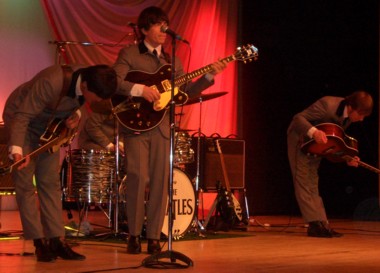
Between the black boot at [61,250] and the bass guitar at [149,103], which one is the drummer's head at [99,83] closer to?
the bass guitar at [149,103]

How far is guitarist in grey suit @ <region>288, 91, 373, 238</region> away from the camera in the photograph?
265 inches

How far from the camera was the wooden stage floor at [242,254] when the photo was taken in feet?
15.1

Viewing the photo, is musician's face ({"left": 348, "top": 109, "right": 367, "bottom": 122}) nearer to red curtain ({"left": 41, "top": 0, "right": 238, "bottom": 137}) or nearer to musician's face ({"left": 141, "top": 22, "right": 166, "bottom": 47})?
red curtain ({"left": 41, "top": 0, "right": 238, "bottom": 137})

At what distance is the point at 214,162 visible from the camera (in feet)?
26.7

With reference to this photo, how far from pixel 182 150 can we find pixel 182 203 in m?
0.50

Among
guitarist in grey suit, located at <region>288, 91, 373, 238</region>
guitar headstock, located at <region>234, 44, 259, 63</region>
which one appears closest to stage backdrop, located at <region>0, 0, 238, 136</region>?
guitarist in grey suit, located at <region>288, 91, 373, 238</region>

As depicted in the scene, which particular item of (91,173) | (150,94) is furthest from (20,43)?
(150,94)

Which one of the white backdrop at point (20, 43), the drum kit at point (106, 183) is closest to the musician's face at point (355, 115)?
the drum kit at point (106, 183)

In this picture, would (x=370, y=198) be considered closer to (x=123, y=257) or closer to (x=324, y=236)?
(x=324, y=236)

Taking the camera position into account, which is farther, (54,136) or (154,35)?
(154,35)

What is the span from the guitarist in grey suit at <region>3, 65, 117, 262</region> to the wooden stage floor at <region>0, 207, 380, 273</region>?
0.20 metres

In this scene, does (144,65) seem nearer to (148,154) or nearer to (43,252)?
(148,154)

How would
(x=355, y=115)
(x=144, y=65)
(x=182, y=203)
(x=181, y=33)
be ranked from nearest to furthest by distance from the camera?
(x=144, y=65) < (x=182, y=203) < (x=355, y=115) < (x=181, y=33)

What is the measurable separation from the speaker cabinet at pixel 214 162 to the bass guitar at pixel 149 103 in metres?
2.62
